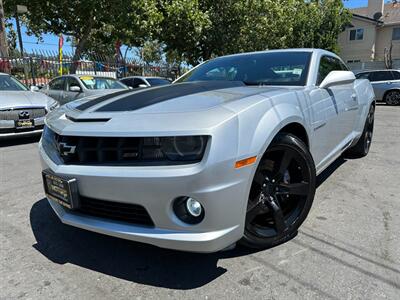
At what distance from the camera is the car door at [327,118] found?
310 centimetres

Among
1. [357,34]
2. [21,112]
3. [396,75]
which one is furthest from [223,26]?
[357,34]

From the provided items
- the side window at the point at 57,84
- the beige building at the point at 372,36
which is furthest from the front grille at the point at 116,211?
the beige building at the point at 372,36

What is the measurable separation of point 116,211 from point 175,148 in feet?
1.83

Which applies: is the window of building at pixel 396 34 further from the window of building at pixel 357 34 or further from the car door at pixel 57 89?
the car door at pixel 57 89

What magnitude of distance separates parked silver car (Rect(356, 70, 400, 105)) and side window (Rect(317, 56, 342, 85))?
11763mm

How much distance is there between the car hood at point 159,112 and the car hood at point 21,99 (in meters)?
3.98

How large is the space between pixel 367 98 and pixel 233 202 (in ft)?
12.0

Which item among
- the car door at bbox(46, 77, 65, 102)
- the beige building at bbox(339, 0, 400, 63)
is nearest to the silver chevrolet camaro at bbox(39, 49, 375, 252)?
the car door at bbox(46, 77, 65, 102)

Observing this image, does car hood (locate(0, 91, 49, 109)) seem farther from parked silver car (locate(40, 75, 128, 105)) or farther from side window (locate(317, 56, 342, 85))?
side window (locate(317, 56, 342, 85))

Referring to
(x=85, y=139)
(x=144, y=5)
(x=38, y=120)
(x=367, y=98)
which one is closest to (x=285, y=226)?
(x=85, y=139)

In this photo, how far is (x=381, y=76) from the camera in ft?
51.1

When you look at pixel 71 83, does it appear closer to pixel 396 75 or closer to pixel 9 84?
pixel 9 84

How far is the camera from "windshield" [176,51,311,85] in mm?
3303

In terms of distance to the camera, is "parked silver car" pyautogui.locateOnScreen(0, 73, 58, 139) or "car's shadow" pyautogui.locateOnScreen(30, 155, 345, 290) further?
"parked silver car" pyautogui.locateOnScreen(0, 73, 58, 139)
